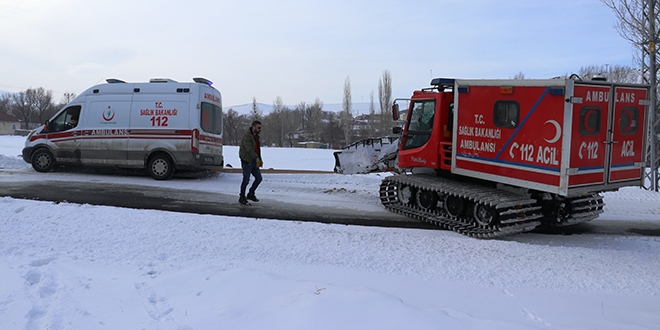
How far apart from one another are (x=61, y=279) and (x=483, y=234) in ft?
20.3

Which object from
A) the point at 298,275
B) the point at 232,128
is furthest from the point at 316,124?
the point at 298,275

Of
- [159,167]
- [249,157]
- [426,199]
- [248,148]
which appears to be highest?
[248,148]

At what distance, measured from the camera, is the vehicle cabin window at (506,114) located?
25.8 feet

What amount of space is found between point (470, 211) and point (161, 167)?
28.8ft

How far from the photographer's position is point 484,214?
320 inches

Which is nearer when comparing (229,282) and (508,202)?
(229,282)

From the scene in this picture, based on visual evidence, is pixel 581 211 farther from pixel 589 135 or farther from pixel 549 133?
pixel 549 133

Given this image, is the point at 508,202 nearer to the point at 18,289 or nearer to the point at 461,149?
the point at 461,149

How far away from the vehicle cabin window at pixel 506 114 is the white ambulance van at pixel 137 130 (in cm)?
821

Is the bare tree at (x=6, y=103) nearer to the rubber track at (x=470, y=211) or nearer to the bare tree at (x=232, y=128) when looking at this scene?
the bare tree at (x=232, y=128)

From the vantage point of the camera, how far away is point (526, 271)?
18.8ft

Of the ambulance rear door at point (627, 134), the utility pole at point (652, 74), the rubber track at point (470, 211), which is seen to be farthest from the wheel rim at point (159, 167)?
the utility pole at point (652, 74)

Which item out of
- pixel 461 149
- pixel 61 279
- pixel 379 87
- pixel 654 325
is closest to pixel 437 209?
pixel 461 149

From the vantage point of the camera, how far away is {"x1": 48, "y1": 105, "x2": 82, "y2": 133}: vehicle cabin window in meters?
13.8
